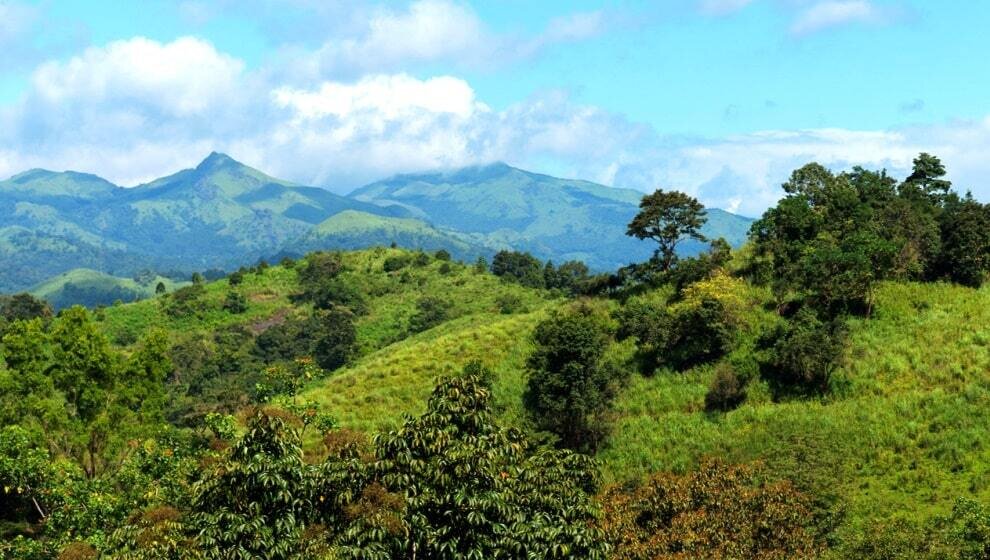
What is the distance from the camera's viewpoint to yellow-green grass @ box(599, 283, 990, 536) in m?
29.8

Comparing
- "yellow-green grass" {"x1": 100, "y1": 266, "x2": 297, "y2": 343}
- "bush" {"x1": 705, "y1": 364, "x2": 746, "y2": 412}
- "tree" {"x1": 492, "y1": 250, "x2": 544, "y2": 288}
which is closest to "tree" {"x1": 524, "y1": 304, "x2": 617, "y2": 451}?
"bush" {"x1": 705, "y1": 364, "x2": 746, "y2": 412}

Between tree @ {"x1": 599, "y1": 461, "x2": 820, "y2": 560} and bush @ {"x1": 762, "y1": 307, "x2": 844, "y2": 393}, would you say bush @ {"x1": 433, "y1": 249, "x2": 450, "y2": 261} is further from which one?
tree @ {"x1": 599, "y1": 461, "x2": 820, "y2": 560}

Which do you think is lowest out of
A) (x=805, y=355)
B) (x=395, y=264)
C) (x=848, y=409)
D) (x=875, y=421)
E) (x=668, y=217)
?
(x=875, y=421)

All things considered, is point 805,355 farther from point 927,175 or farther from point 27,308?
point 27,308

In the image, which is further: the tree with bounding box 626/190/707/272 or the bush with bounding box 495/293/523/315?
the bush with bounding box 495/293/523/315

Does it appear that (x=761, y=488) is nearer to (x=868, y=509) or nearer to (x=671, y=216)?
(x=868, y=509)

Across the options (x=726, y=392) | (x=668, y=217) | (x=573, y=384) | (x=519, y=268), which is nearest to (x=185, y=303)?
(x=519, y=268)

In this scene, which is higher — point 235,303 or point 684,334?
point 684,334

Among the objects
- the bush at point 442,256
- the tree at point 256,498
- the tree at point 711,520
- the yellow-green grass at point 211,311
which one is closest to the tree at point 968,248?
the tree at point 711,520

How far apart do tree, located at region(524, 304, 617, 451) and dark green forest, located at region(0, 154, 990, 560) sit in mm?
144

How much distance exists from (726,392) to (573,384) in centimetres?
904

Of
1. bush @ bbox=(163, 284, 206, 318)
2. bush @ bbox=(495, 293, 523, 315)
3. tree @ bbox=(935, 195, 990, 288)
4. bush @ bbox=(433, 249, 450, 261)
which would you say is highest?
tree @ bbox=(935, 195, 990, 288)

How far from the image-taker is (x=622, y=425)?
1672 inches

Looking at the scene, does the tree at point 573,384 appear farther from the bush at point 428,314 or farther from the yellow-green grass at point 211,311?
the yellow-green grass at point 211,311
